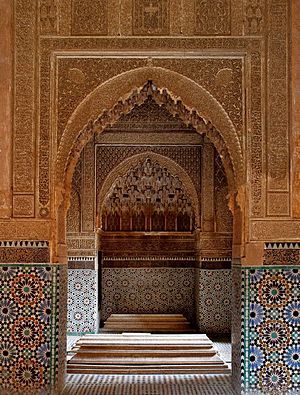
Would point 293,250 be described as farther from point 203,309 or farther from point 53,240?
point 203,309

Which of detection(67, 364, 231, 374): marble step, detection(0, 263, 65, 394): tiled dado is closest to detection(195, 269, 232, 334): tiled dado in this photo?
detection(67, 364, 231, 374): marble step

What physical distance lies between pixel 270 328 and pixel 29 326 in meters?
1.94

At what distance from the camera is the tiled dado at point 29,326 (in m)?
4.88

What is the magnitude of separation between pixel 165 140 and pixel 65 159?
385 cm

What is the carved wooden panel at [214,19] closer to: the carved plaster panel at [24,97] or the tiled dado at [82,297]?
the carved plaster panel at [24,97]

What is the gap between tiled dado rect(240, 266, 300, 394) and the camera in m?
4.87

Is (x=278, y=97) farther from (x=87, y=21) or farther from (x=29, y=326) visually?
(x=29, y=326)

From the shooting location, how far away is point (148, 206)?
32.1 feet

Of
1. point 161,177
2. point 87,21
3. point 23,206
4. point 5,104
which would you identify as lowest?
point 23,206

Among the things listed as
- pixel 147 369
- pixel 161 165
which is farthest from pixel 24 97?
pixel 161 165

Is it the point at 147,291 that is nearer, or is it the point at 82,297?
the point at 82,297

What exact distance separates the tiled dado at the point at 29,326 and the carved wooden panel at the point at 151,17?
210cm

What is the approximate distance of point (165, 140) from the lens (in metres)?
8.73

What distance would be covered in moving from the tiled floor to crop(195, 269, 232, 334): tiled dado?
290cm
